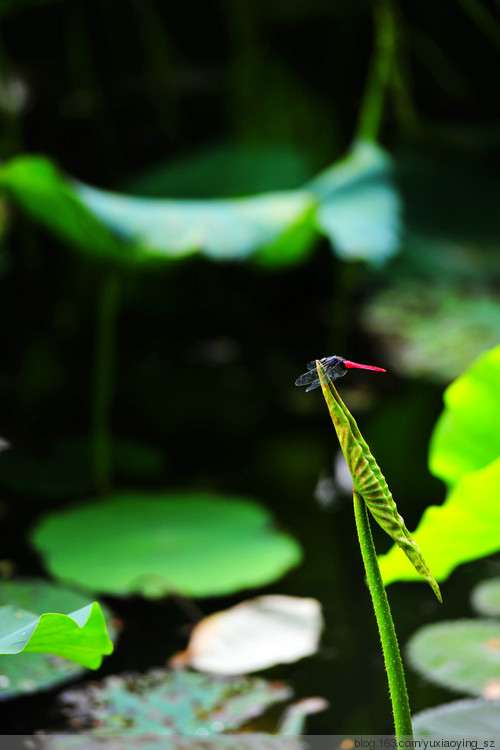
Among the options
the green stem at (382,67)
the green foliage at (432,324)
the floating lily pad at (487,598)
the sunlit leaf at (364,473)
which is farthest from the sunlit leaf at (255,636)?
the green stem at (382,67)

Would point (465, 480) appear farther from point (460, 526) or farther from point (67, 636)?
point (67, 636)

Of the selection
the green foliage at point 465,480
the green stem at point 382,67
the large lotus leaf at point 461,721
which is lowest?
the large lotus leaf at point 461,721

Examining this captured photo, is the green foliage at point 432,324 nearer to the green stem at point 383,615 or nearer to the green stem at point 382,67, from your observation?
the green stem at point 382,67

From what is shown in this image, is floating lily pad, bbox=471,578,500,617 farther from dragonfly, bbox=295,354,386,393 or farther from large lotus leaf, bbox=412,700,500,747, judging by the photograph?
dragonfly, bbox=295,354,386,393

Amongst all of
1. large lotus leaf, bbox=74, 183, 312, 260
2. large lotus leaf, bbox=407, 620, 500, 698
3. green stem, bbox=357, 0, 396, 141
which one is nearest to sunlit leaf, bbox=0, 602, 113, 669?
large lotus leaf, bbox=407, 620, 500, 698

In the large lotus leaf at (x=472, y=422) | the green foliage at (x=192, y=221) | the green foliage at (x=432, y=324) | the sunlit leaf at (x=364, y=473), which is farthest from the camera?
the green foliage at (x=432, y=324)

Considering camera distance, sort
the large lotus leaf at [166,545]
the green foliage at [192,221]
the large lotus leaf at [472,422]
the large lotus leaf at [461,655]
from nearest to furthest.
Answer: the large lotus leaf at [472,422] → the large lotus leaf at [461,655] → the large lotus leaf at [166,545] → the green foliage at [192,221]
